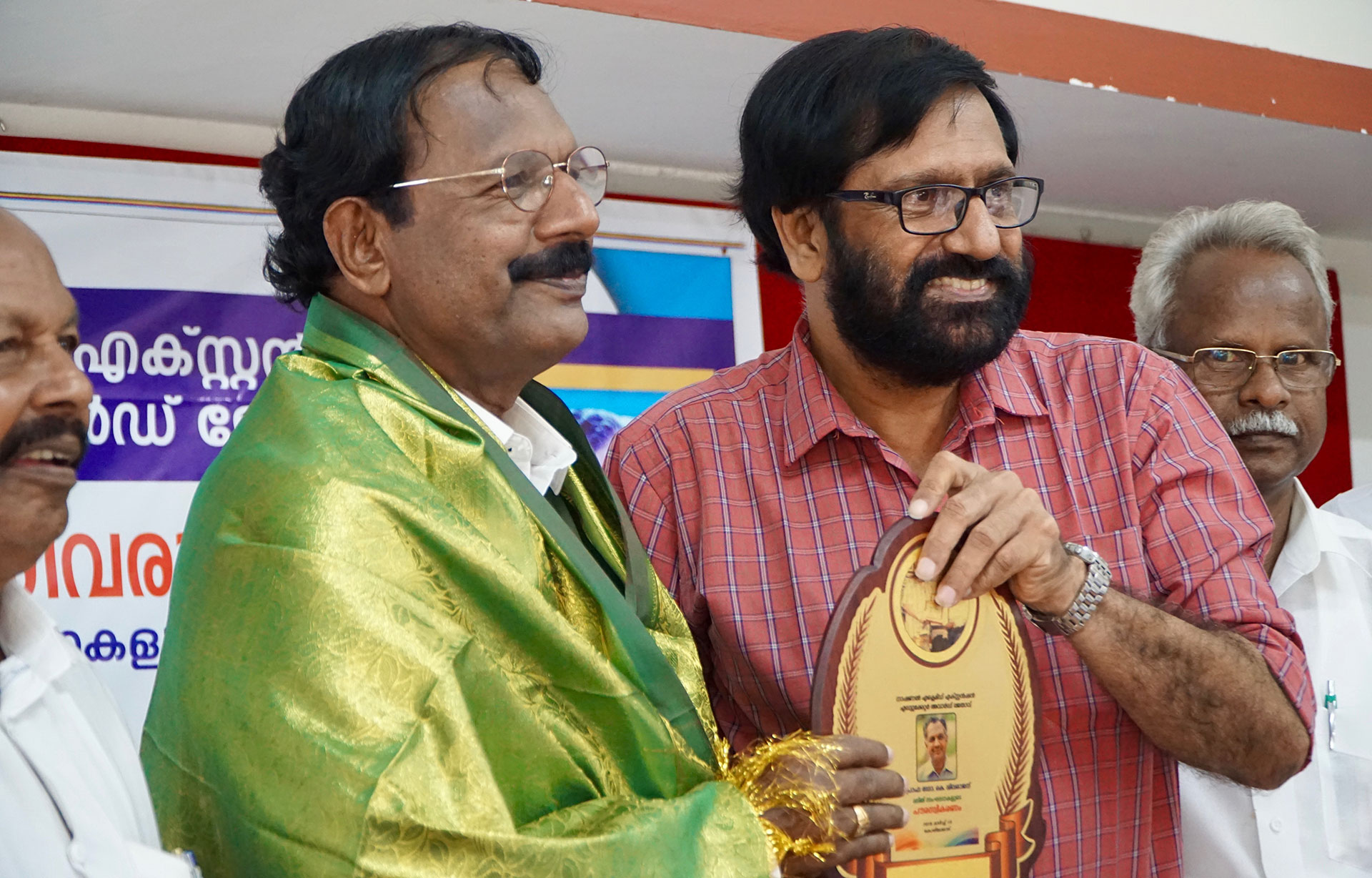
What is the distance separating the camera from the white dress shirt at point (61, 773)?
1.29 meters

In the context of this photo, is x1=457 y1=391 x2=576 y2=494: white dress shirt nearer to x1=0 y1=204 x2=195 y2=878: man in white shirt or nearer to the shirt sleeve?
x1=0 y1=204 x2=195 y2=878: man in white shirt

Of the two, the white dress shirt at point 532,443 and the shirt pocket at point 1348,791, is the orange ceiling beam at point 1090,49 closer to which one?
the white dress shirt at point 532,443

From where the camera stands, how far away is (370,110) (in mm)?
1743

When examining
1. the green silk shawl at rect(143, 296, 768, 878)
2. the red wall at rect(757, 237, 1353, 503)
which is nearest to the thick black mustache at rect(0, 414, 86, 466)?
the green silk shawl at rect(143, 296, 768, 878)

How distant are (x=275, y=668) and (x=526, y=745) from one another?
272mm

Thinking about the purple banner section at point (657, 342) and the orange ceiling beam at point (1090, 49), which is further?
the purple banner section at point (657, 342)

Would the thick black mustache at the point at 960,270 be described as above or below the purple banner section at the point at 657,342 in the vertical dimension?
below

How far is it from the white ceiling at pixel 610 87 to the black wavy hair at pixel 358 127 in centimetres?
89

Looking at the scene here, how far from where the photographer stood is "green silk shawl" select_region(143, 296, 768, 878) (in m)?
1.30

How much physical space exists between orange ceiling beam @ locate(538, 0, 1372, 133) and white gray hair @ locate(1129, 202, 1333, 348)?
3.08 feet

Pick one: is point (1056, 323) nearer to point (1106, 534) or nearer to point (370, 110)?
point (1106, 534)

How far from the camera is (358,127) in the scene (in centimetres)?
175

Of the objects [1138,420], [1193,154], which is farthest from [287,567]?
[1193,154]

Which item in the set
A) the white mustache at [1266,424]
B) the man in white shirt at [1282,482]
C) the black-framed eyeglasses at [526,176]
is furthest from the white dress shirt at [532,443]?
the white mustache at [1266,424]
